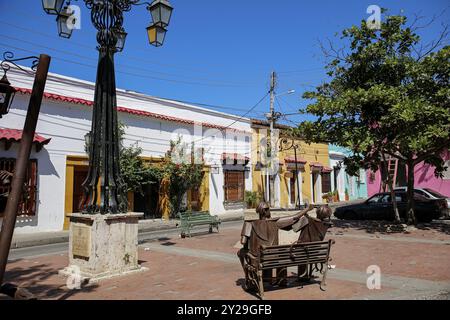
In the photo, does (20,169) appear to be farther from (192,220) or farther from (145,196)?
(145,196)

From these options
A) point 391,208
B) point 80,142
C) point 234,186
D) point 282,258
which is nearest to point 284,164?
point 234,186

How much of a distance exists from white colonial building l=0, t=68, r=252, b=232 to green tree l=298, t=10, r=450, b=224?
813cm

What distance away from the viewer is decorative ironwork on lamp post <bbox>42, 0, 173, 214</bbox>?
25.6 ft

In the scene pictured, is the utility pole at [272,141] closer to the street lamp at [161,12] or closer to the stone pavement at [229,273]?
the stone pavement at [229,273]

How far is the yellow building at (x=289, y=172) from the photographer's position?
85.0ft

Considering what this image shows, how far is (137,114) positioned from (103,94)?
10799mm

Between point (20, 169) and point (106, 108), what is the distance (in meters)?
4.15

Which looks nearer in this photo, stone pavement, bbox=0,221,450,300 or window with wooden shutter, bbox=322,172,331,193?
stone pavement, bbox=0,221,450,300

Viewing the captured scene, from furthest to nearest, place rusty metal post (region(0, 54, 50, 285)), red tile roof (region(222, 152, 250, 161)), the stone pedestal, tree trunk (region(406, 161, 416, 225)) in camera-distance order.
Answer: red tile roof (region(222, 152, 250, 161)) < tree trunk (region(406, 161, 416, 225)) < the stone pedestal < rusty metal post (region(0, 54, 50, 285))

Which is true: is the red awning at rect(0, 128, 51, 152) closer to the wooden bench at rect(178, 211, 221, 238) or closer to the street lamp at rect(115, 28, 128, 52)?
the wooden bench at rect(178, 211, 221, 238)

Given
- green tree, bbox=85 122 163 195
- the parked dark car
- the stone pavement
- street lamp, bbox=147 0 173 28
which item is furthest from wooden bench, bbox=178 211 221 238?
street lamp, bbox=147 0 173 28

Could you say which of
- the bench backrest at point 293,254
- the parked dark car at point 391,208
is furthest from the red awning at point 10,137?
the parked dark car at point 391,208
